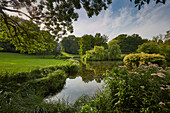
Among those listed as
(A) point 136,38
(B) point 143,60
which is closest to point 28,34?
(B) point 143,60

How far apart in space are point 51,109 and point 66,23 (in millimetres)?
4101

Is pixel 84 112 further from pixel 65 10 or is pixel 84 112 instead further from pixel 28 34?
pixel 28 34

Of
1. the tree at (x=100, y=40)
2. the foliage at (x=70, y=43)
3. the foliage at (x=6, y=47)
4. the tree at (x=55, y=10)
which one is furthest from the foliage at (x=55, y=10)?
the foliage at (x=70, y=43)

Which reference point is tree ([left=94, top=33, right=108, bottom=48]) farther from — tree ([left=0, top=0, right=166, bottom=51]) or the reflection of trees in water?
tree ([left=0, top=0, right=166, bottom=51])

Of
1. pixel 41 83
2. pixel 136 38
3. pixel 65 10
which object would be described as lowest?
pixel 41 83

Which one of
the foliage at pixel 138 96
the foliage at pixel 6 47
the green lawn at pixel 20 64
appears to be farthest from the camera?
the foliage at pixel 6 47

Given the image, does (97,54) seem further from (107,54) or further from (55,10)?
(55,10)

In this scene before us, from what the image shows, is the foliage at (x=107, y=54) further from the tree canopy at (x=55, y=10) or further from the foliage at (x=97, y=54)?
the tree canopy at (x=55, y=10)

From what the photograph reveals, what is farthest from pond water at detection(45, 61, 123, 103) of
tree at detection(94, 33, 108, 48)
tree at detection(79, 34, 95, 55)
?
tree at detection(94, 33, 108, 48)

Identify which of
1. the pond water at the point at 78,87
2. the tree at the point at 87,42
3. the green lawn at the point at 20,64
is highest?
the tree at the point at 87,42

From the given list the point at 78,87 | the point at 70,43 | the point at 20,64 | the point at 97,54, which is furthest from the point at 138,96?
the point at 70,43

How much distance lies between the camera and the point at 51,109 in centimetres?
210

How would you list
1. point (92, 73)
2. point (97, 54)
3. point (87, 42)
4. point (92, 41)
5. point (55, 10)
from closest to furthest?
1. point (55, 10)
2. point (92, 73)
3. point (97, 54)
4. point (87, 42)
5. point (92, 41)

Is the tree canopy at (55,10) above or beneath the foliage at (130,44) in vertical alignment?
beneath
